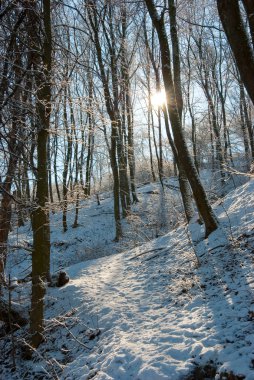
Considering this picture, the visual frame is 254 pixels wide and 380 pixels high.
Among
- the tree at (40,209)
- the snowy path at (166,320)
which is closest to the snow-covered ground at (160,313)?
the snowy path at (166,320)

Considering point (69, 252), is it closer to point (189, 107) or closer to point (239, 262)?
point (239, 262)

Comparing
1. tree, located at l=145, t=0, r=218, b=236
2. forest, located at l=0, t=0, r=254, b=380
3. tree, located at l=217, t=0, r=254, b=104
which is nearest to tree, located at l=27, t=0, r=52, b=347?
forest, located at l=0, t=0, r=254, b=380

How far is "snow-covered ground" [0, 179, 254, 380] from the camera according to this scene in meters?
4.11

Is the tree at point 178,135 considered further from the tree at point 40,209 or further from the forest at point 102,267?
the tree at point 40,209

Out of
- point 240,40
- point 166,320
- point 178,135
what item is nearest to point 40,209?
point 166,320

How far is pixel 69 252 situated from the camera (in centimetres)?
1608

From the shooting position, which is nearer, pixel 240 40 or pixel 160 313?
pixel 240 40

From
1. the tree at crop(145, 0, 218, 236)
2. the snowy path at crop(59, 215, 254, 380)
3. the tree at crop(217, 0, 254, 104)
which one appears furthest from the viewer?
the tree at crop(145, 0, 218, 236)

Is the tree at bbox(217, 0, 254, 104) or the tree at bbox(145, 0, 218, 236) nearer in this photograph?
the tree at bbox(217, 0, 254, 104)

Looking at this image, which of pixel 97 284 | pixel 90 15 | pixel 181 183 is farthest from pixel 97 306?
pixel 90 15

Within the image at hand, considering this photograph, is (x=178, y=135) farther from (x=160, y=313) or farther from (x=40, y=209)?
(x=160, y=313)

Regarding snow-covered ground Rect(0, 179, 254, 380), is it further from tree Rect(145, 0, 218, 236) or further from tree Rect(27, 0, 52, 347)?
tree Rect(145, 0, 218, 236)

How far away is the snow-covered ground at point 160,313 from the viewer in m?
4.11

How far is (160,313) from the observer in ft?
18.3
